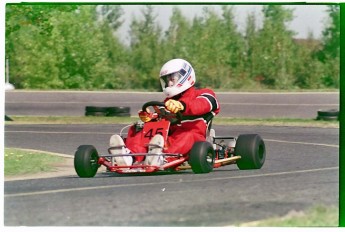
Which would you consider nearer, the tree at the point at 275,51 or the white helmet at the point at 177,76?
the white helmet at the point at 177,76

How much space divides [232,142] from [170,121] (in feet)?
4.19

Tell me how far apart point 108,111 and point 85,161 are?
13408 millimetres

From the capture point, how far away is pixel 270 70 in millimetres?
27797

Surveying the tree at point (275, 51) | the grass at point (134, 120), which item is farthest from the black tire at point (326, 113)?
the tree at point (275, 51)

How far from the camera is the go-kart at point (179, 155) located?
13.3 m

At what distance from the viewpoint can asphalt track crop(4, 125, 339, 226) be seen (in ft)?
33.9

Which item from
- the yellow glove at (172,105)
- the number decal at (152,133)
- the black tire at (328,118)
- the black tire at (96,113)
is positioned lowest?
the black tire at (328,118)

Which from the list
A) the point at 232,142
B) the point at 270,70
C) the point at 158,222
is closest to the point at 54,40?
the point at 270,70

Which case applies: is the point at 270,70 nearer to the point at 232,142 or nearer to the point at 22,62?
the point at 22,62

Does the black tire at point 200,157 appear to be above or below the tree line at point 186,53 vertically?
below

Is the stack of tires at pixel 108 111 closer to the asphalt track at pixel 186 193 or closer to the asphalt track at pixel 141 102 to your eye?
the asphalt track at pixel 141 102

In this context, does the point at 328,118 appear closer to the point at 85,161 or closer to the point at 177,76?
the point at 177,76

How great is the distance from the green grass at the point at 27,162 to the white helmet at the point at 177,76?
300cm

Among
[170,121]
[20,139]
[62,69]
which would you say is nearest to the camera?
[170,121]
